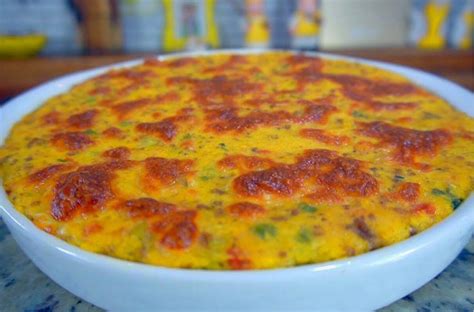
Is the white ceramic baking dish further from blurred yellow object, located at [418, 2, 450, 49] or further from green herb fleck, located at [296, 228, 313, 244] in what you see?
blurred yellow object, located at [418, 2, 450, 49]

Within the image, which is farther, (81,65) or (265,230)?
(81,65)

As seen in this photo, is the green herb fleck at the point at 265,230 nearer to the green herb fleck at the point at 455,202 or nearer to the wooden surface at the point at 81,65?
the green herb fleck at the point at 455,202

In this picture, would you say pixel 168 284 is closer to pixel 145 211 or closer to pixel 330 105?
pixel 145 211

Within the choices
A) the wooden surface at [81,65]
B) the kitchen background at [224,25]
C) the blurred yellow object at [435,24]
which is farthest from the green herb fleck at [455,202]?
the blurred yellow object at [435,24]

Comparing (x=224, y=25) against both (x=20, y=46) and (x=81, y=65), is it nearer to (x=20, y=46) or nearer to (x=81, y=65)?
(x=81, y=65)

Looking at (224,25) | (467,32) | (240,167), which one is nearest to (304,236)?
(240,167)

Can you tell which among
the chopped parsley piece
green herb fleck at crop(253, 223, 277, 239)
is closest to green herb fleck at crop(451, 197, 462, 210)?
the chopped parsley piece

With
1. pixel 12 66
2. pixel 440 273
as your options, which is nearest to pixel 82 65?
pixel 12 66
